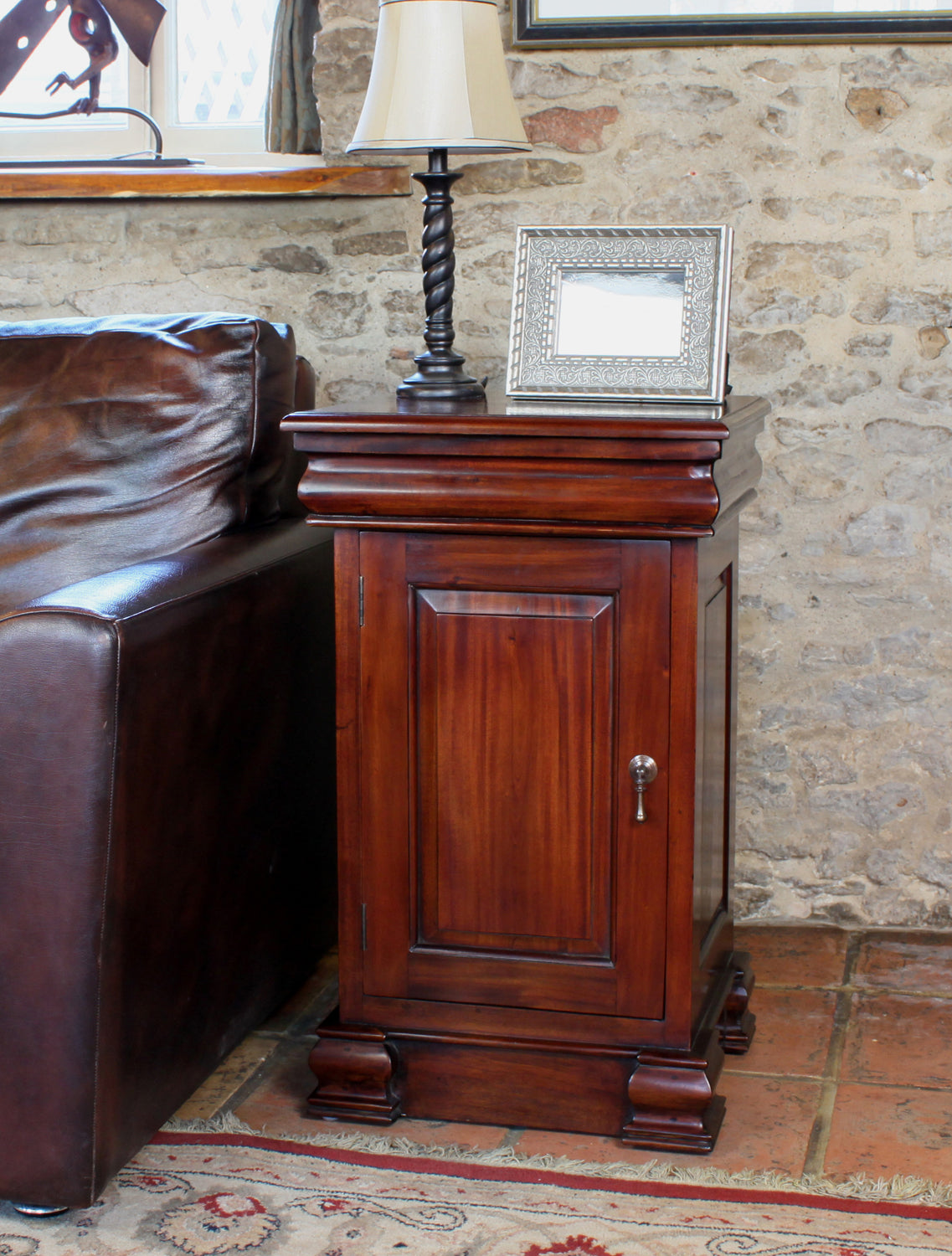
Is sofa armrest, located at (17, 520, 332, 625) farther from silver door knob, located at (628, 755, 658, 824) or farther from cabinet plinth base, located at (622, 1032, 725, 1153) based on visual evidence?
cabinet plinth base, located at (622, 1032, 725, 1153)

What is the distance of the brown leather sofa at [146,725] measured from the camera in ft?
4.53

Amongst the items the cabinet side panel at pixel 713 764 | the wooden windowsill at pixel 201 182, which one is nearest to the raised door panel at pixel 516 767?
the cabinet side panel at pixel 713 764

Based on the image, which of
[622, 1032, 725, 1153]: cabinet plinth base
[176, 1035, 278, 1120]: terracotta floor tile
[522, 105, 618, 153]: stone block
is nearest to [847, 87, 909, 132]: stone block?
[522, 105, 618, 153]: stone block

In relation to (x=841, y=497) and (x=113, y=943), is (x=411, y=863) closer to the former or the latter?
(x=113, y=943)

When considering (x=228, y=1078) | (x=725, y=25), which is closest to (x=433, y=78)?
(x=725, y=25)

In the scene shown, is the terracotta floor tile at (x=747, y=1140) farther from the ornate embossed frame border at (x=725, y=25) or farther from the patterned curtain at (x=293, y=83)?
the patterned curtain at (x=293, y=83)

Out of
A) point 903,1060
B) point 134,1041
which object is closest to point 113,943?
point 134,1041

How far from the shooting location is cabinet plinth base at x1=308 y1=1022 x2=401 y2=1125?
1729mm

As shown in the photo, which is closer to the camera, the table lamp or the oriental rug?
the oriental rug

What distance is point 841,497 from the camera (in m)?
2.31

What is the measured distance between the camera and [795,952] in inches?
91.3

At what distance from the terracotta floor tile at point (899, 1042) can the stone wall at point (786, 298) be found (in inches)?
12.3

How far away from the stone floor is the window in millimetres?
1663

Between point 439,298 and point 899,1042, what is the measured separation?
1.31 meters
